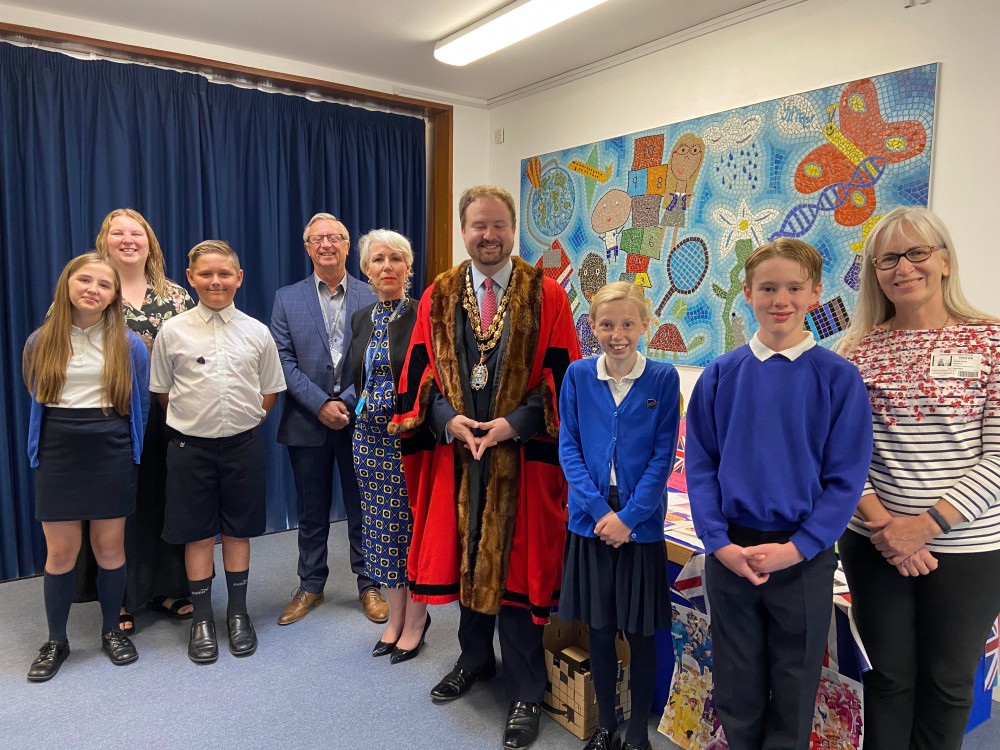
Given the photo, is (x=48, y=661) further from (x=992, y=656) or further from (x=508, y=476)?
(x=992, y=656)

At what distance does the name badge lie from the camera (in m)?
1.52

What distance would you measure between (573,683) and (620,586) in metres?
0.52

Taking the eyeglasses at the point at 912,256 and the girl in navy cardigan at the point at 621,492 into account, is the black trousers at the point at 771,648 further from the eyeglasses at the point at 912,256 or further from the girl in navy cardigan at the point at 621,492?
the eyeglasses at the point at 912,256

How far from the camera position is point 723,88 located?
131 inches

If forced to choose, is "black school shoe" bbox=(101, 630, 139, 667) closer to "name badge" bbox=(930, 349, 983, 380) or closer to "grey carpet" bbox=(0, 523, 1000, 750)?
"grey carpet" bbox=(0, 523, 1000, 750)

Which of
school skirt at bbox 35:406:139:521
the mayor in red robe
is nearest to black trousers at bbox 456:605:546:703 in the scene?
the mayor in red robe

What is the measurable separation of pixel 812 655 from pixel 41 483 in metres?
2.50

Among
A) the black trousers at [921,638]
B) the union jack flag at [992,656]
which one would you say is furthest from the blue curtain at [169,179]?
the union jack flag at [992,656]

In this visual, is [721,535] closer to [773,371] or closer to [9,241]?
[773,371]

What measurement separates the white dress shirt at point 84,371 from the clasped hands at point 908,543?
8.22ft

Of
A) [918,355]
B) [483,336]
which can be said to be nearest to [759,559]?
[918,355]

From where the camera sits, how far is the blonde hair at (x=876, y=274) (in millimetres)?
1569

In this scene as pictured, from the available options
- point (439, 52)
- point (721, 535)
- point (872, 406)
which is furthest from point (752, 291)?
point (439, 52)

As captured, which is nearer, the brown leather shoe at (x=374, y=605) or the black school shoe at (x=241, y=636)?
the black school shoe at (x=241, y=636)
